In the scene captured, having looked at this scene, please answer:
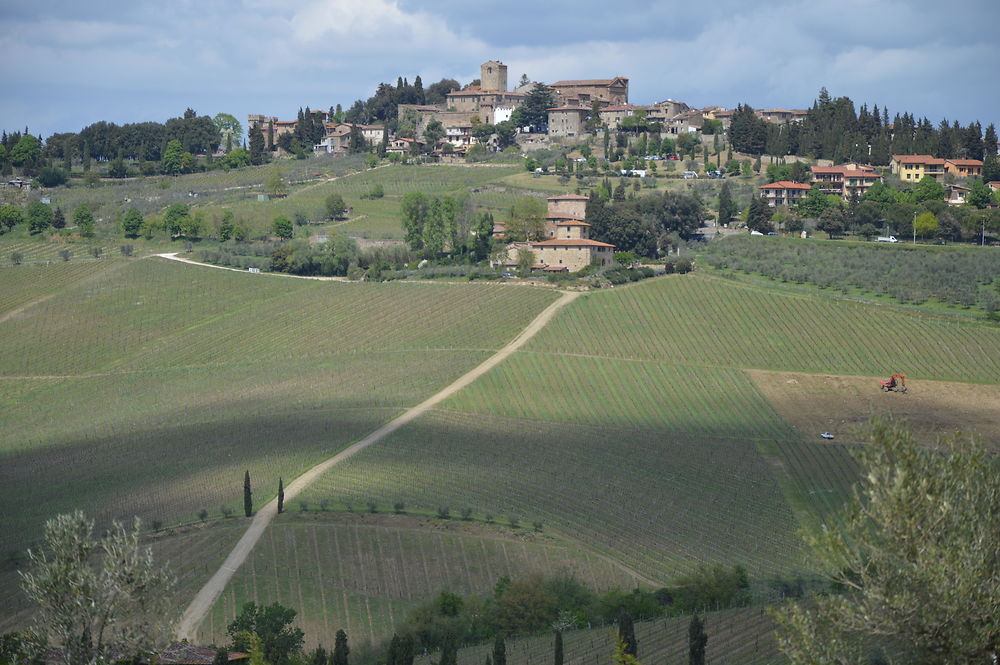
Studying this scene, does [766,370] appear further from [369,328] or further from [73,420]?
[73,420]

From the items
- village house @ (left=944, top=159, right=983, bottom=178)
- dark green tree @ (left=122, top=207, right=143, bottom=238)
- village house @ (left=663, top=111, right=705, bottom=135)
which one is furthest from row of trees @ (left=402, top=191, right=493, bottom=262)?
village house @ (left=944, top=159, right=983, bottom=178)

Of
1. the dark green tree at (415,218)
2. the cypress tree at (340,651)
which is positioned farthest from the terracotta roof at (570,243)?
the cypress tree at (340,651)

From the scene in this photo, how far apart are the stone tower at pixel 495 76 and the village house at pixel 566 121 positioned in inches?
751

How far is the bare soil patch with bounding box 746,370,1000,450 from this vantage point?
59.2 meters

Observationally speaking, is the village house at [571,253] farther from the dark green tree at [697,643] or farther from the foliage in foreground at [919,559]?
the foliage in foreground at [919,559]

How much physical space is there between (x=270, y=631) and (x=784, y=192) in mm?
89798

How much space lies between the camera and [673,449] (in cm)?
5544

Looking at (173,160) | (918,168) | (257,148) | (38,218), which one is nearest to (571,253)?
(918,168)

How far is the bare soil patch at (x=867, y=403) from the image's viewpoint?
59.2 meters

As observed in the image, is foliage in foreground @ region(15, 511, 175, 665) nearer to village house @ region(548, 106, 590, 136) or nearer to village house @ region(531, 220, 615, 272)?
village house @ region(531, 220, 615, 272)

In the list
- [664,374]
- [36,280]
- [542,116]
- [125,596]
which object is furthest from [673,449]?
[542,116]

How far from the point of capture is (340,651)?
33.7m

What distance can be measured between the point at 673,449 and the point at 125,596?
3382cm

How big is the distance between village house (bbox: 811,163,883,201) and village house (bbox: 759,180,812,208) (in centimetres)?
210
